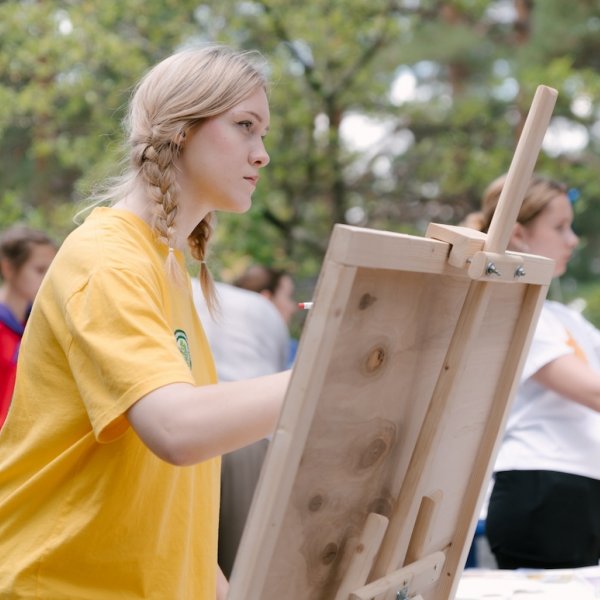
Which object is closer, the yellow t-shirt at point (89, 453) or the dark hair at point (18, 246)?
the yellow t-shirt at point (89, 453)

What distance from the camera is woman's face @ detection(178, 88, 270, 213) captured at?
1.36 m

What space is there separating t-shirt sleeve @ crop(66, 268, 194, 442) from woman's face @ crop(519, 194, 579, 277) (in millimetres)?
1512

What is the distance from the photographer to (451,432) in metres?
1.40

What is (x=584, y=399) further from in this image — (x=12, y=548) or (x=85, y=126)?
(x=85, y=126)

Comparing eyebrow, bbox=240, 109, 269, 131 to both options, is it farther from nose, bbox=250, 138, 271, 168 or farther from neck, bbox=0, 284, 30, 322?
neck, bbox=0, 284, 30, 322

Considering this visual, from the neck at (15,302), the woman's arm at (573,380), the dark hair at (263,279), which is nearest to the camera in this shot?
the woman's arm at (573,380)

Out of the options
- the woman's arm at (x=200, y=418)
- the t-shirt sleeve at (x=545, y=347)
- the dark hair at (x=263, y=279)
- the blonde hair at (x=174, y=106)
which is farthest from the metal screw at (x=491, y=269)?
the dark hair at (x=263, y=279)

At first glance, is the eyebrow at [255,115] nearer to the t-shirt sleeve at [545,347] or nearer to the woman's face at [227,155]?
the woman's face at [227,155]

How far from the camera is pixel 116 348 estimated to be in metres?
1.13

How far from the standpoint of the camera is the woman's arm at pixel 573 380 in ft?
7.49

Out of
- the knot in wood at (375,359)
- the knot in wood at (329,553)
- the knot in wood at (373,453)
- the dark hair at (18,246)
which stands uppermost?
the knot in wood at (375,359)

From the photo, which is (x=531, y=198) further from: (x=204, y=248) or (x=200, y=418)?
(x=200, y=418)

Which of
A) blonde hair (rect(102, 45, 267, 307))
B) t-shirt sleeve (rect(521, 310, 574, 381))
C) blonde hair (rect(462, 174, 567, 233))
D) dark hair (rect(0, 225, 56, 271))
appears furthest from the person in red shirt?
blonde hair (rect(102, 45, 267, 307))

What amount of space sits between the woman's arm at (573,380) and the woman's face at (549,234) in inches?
10.9
